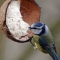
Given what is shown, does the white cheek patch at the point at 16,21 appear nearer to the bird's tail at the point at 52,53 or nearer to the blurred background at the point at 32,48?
the bird's tail at the point at 52,53

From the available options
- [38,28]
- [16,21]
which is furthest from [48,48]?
[16,21]

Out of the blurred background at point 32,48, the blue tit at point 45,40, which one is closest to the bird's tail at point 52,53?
the blue tit at point 45,40

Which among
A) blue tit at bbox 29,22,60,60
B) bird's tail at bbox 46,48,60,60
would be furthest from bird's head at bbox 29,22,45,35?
bird's tail at bbox 46,48,60,60

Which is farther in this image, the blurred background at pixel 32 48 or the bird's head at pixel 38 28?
the blurred background at pixel 32 48

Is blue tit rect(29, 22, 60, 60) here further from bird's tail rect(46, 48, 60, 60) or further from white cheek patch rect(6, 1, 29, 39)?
white cheek patch rect(6, 1, 29, 39)

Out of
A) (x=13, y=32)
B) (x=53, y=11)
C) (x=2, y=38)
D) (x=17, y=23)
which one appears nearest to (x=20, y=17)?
(x=17, y=23)

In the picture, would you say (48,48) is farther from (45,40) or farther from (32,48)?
(32,48)

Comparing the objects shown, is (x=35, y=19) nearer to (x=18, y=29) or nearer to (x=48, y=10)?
(x=18, y=29)
